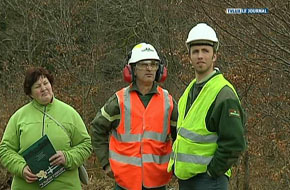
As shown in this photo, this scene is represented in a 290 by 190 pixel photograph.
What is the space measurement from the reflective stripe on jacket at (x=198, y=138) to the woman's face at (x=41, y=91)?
1.34m

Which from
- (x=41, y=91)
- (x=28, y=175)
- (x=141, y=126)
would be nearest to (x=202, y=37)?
(x=141, y=126)

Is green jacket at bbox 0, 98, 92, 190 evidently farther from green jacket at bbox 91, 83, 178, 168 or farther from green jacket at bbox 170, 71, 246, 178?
green jacket at bbox 170, 71, 246, 178

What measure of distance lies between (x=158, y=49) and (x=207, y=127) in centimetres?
782

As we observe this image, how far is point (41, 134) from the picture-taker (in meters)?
5.02

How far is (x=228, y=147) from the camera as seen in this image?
13.5 feet

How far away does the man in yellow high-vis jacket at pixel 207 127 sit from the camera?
4.12 metres

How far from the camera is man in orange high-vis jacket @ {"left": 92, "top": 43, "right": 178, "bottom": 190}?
4.88 meters

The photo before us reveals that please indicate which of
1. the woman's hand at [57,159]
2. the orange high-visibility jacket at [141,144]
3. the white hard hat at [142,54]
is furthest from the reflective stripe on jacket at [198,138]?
the woman's hand at [57,159]

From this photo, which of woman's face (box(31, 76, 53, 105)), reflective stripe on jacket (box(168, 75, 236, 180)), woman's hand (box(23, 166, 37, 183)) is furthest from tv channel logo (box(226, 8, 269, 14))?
woman's hand (box(23, 166, 37, 183))

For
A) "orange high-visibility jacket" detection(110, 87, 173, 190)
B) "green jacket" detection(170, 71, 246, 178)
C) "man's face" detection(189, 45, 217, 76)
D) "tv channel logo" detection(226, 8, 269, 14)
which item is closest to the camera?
"green jacket" detection(170, 71, 246, 178)

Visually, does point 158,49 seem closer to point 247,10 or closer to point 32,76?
point 247,10

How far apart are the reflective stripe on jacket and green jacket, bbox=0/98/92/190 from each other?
3.81ft

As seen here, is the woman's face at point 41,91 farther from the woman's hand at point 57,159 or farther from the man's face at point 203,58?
the man's face at point 203,58

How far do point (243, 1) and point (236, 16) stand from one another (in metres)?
0.21
